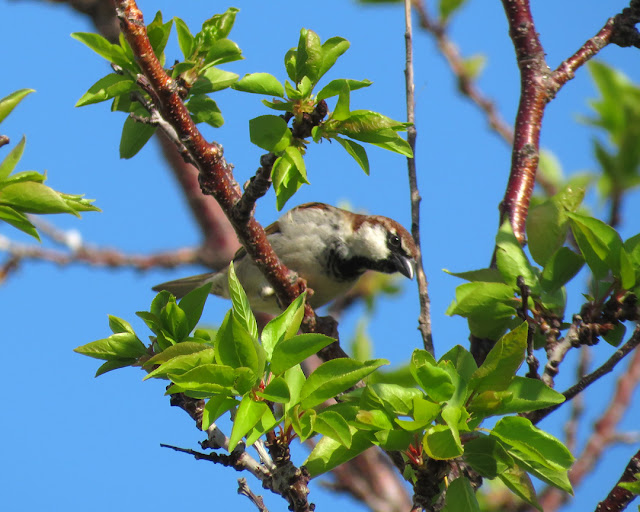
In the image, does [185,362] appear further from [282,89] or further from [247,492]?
[282,89]

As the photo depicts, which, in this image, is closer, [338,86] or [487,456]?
[487,456]

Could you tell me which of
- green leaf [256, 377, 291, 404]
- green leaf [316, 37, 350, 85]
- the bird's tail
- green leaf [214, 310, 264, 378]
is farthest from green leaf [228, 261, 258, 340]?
the bird's tail

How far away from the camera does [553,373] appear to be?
2014 millimetres

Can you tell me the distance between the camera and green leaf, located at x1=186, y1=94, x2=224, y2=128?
236cm

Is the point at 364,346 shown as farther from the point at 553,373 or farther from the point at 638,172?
the point at 553,373

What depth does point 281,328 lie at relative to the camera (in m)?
1.78

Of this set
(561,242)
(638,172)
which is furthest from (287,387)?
(638,172)

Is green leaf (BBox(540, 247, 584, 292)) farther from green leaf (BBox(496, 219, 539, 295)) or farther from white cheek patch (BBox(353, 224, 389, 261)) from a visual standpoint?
white cheek patch (BBox(353, 224, 389, 261))

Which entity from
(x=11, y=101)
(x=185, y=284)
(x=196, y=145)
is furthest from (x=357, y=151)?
(x=185, y=284)

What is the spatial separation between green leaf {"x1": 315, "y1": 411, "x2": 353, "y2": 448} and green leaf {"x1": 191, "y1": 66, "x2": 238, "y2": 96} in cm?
104

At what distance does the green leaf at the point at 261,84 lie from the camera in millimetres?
1942

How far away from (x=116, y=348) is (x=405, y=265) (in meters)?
2.61

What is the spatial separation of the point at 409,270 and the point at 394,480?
1275mm

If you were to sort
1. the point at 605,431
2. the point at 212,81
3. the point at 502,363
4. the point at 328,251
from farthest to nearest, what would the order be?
the point at 328,251 < the point at 605,431 < the point at 212,81 < the point at 502,363
